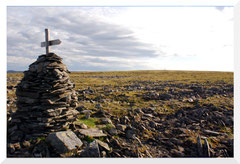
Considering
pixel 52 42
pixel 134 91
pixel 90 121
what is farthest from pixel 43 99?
pixel 134 91

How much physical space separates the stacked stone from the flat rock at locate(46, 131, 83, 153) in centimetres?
86

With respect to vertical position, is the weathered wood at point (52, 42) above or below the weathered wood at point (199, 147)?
above

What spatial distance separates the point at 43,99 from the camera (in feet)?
29.9

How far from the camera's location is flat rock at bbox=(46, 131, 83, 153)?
A: 7.78 metres

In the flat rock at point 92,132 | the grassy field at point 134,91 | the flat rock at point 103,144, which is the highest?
the grassy field at point 134,91

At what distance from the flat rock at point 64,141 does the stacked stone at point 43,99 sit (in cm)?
86

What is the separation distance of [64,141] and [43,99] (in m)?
2.74

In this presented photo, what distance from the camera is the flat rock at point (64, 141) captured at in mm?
7780

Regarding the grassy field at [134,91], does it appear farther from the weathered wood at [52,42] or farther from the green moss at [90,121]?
the weathered wood at [52,42]

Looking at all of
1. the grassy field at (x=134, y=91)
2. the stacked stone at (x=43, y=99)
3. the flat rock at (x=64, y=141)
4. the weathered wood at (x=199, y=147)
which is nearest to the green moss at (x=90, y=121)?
the stacked stone at (x=43, y=99)

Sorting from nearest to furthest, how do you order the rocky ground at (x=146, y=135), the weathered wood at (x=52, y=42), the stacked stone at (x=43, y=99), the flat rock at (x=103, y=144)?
the rocky ground at (x=146, y=135), the flat rock at (x=103, y=144), the stacked stone at (x=43, y=99), the weathered wood at (x=52, y=42)

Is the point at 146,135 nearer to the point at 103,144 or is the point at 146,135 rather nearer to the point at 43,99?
the point at 103,144

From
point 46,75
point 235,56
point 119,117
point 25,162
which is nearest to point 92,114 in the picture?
point 119,117
